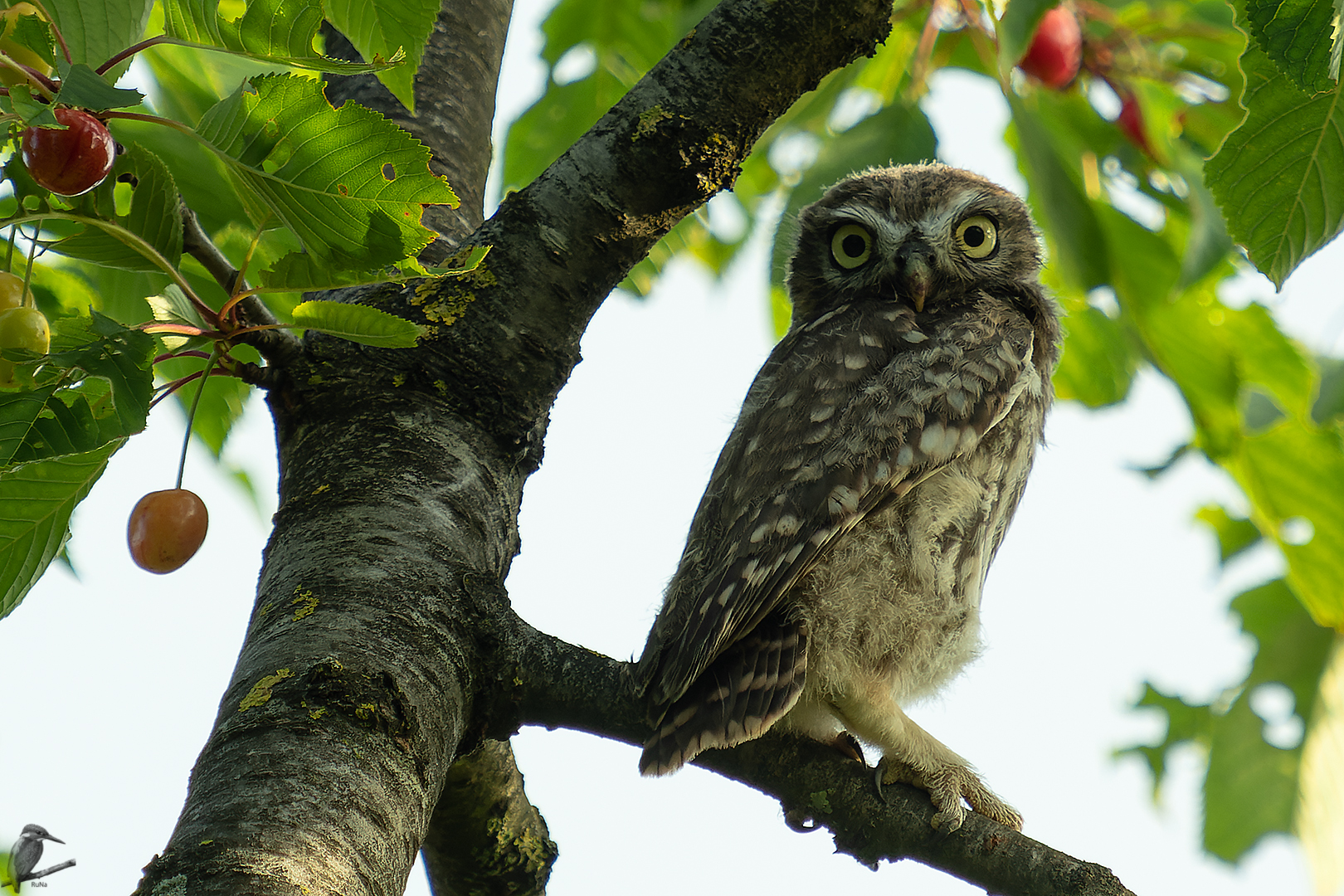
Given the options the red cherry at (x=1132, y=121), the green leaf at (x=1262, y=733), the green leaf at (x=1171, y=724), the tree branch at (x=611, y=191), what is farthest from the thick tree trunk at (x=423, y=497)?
the green leaf at (x=1171, y=724)

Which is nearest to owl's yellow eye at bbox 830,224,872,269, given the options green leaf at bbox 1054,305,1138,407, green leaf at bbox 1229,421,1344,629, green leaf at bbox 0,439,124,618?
green leaf at bbox 1054,305,1138,407

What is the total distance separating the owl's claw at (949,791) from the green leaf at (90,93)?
65.2 inches

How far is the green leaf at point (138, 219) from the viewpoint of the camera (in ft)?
4.14

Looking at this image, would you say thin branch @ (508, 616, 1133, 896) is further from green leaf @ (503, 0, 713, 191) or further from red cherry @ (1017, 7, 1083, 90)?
red cherry @ (1017, 7, 1083, 90)

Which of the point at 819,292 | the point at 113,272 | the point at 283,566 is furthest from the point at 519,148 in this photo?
the point at 283,566

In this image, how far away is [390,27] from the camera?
1431mm

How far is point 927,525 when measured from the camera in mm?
2344

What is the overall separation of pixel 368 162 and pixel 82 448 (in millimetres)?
486

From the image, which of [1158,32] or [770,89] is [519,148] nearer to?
[770,89]

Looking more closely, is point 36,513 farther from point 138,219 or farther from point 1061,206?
point 1061,206

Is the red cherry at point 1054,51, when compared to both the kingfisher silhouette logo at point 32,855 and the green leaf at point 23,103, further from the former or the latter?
the kingfisher silhouette logo at point 32,855

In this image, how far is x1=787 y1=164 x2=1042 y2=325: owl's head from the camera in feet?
9.71

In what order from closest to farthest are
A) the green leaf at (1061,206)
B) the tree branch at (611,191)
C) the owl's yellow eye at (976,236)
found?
1. the tree branch at (611,191)
2. the green leaf at (1061,206)
3. the owl's yellow eye at (976,236)

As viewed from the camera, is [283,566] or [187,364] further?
[187,364]
